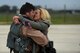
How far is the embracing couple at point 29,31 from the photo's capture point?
675 cm

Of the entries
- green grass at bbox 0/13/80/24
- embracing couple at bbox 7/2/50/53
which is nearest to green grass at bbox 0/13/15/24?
green grass at bbox 0/13/80/24

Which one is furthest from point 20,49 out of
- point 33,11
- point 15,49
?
point 33,11

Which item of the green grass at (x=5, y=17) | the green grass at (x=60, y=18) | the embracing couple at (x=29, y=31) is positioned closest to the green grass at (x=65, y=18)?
the green grass at (x=60, y=18)

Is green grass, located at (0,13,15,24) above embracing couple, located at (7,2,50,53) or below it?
below

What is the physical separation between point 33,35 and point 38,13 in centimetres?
40

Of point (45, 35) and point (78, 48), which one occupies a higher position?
point (45, 35)

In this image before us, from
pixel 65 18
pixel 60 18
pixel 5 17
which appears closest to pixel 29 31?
pixel 65 18

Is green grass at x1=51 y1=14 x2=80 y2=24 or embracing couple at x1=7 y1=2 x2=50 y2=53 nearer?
embracing couple at x1=7 y1=2 x2=50 y2=53

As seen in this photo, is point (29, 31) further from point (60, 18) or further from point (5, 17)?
point (60, 18)

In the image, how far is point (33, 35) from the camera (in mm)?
6746

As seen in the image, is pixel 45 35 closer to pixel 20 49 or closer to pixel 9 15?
pixel 20 49

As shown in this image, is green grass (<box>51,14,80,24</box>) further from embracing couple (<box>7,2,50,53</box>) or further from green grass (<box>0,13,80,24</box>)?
embracing couple (<box>7,2,50,53</box>)

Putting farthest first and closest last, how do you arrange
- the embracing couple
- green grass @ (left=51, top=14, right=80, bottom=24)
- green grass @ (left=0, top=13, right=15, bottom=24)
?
green grass @ (left=0, top=13, right=15, bottom=24) < green grass @ (left=51, top=14, right=80, bottom=24) < the embracing couple

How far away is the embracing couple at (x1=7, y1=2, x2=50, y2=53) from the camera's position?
675 centimetres
